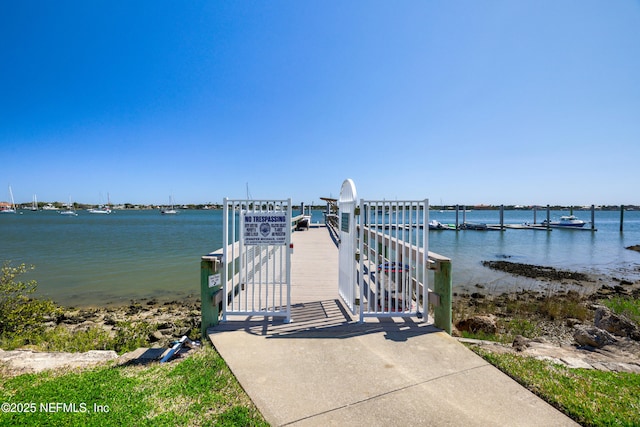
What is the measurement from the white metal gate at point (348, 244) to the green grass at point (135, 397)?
7.23 feet

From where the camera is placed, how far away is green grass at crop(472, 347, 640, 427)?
262cm

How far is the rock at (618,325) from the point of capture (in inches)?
248

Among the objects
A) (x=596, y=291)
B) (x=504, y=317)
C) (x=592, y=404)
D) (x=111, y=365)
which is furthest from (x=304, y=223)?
(x=592, y=404)

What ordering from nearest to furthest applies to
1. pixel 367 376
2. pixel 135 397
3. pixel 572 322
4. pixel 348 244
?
pixel 135 397, pixel 367 376, pixel 348 244, pixel 572 322

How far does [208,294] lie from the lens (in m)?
4.41

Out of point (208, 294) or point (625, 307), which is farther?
point (625, 307)

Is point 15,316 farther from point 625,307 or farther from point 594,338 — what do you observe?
point 625,307

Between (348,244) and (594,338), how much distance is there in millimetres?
4952

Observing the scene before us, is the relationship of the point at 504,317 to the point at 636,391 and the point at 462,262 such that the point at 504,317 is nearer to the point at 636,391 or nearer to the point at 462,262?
the point at 636,391

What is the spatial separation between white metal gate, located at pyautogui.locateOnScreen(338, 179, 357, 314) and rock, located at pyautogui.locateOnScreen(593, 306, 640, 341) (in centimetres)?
582

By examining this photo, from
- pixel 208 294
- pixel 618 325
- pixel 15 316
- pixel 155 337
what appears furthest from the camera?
pixel 155 337

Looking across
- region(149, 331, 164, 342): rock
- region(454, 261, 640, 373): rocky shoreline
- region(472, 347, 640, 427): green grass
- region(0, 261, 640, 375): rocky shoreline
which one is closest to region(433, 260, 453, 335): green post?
region(454, 261, 640, 373): rocky shoreline

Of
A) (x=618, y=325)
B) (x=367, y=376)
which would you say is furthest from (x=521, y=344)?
(x=367, y=376)

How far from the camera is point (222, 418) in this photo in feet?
8.43
